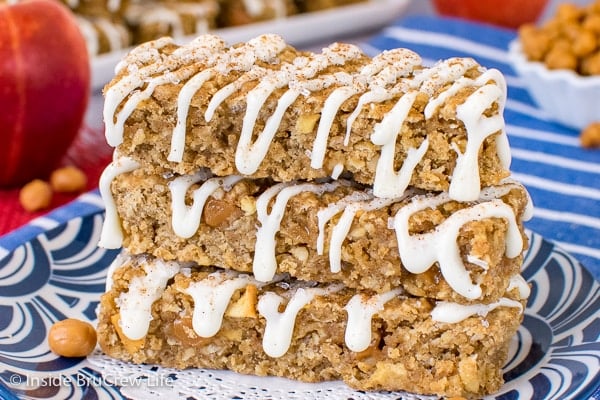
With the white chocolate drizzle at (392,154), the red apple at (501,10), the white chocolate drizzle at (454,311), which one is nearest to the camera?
the white chocolate drizzle at (392,154)

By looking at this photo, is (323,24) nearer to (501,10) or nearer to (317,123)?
(501,10)

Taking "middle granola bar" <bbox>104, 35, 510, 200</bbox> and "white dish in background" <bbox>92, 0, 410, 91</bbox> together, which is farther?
"white dish in background" <bbox>92, 0, 410, 91</bbox>

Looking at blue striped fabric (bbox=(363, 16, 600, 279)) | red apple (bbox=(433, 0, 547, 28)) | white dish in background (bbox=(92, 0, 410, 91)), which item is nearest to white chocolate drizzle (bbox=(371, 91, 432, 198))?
blue striped fabric (bbox=(363, 16, 600, 279))

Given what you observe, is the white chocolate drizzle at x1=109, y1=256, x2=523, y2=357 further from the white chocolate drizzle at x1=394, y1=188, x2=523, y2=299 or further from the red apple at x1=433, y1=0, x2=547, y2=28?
the red apple at x1=433, y1=0, x2=547, y2=28

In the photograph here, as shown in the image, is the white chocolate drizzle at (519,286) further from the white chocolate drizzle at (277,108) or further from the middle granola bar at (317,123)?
the white chocolate drizzle at (277,108)

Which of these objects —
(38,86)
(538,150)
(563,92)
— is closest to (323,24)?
(563,92)

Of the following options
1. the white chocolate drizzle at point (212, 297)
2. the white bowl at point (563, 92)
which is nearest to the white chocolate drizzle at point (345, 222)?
the white chocolate drizzle at point (212, 297)
